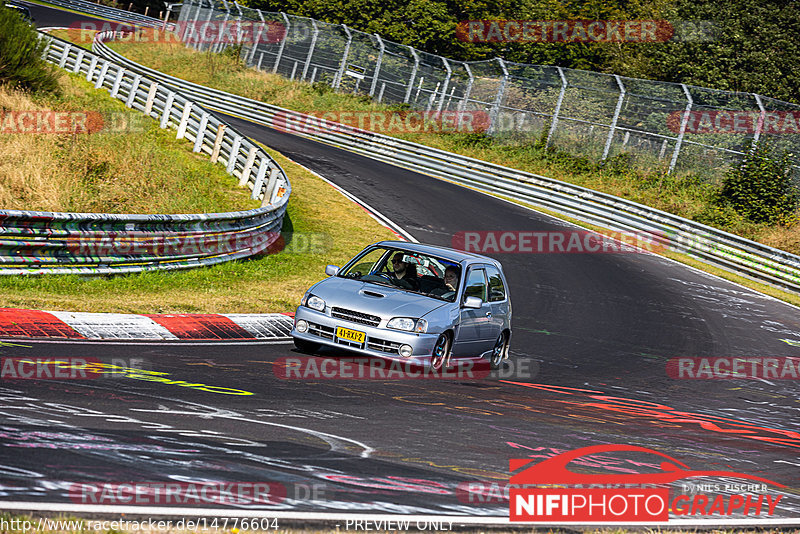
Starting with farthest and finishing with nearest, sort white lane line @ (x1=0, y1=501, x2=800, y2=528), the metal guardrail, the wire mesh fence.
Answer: the metal guardrail → the wire mesh fence → white lane line @ (x1=0, y1=501, x2=800, y2=528)

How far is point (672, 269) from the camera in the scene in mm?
23844

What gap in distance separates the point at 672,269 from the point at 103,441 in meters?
20.8

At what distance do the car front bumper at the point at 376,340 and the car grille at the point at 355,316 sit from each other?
0.05m

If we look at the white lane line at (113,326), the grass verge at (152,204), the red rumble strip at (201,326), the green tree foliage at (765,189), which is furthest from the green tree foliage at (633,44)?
the white lane line at (113,326)

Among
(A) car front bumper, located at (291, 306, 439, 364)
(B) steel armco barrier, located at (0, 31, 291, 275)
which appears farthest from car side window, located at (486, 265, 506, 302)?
(B) steel armco barrier, located at (0, 31, 291, 275)

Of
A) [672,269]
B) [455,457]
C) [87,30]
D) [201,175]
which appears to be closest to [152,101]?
[201,175]

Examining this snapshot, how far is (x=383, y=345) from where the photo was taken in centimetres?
966

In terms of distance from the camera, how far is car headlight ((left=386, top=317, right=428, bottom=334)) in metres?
9.69

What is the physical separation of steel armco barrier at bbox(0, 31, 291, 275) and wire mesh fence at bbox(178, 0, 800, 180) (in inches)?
601

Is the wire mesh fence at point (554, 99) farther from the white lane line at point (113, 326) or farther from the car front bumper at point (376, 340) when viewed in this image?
the white lane line at point (113, 326)

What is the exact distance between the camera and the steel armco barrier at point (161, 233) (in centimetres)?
1166

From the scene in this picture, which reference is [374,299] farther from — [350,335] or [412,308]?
[350,335]

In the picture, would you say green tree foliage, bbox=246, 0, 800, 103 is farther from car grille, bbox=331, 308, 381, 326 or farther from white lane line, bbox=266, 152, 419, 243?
car grille, bbox=331, 308, 381, 326

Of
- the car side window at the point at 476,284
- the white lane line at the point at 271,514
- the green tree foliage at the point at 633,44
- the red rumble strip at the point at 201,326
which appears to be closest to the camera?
the white lane line at the point at 271,514
